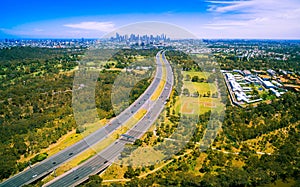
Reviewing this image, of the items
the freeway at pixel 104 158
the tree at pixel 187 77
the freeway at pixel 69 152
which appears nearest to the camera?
the freeway at pixel 104 158

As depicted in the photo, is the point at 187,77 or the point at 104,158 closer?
the point at 104,158

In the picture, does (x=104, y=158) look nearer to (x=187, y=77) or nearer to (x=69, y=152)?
(x=69, y=152)

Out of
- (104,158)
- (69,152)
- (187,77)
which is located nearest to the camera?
(104,158)

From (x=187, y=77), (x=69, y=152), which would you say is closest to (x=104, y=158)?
(x=69, y=152)

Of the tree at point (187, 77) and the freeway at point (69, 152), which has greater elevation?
the tree at point (187, 77)

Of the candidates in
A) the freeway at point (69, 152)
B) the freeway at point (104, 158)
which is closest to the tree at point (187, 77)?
the freeway at point (69, 152)

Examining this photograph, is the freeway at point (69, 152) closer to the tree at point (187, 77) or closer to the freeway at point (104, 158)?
the freeway at point (104, 158)

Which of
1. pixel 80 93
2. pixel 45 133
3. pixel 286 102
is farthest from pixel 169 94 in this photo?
pixel 45 133

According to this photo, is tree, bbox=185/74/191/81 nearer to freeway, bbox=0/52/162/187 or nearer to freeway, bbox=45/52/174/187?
freeway, bbox=0/52/162/187

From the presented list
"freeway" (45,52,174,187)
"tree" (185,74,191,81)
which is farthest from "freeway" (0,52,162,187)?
"tree" (185,74,191,81)

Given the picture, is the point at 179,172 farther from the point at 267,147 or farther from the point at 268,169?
the point at 267,147
